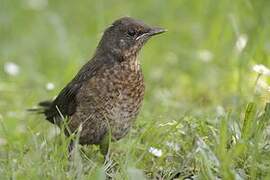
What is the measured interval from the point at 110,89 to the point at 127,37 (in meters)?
0.49

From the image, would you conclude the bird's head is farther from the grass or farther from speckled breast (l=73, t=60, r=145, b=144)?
the grass

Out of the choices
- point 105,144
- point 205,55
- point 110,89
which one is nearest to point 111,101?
point 110,89

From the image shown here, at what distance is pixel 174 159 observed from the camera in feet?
19.3

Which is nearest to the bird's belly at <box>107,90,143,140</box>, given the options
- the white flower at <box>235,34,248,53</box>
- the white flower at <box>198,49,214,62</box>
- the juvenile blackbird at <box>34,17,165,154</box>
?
the juvenile blackbird at <box>34,17,165,154</box>

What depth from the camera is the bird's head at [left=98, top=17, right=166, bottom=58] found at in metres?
6.52

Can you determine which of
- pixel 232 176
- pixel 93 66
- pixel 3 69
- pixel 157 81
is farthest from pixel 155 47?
pixel 232 176

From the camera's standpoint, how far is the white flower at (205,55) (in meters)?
9.66

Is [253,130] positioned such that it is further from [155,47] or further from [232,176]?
[155,47]

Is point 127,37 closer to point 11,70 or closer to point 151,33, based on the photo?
point 151,33

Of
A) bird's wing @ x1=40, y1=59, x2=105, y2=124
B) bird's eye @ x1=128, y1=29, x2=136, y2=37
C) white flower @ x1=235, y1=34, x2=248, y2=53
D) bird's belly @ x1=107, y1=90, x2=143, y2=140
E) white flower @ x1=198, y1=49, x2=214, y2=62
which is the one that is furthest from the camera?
white flower @ x1=198, y1=49, x2=214, y2=62

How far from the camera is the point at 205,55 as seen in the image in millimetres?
9734

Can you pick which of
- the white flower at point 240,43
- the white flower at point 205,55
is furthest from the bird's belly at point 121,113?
the white flower at point 205,55

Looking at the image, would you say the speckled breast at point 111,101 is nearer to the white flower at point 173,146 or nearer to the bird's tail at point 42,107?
the white flower at point 173,146

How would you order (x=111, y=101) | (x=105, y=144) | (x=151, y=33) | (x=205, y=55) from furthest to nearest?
Answer: (x=205, y=55)
(x=151, y=33)
(x=105, y=144)
(x=111, y=101)
